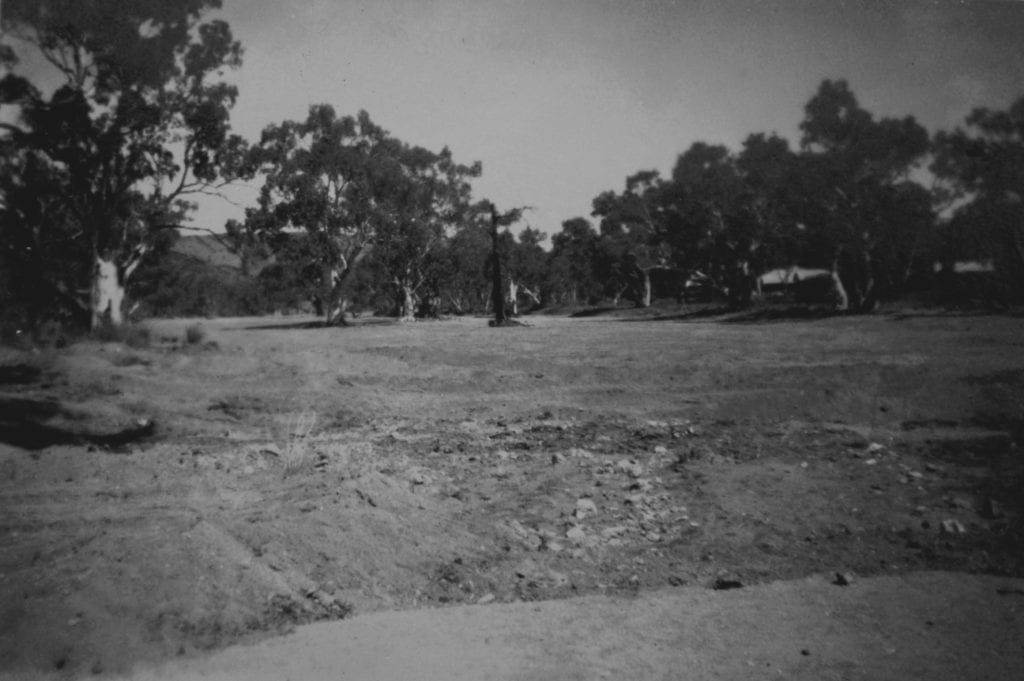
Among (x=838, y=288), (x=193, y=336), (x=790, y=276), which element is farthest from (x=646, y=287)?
(x=193, y=336)

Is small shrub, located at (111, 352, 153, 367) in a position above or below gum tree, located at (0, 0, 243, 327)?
below

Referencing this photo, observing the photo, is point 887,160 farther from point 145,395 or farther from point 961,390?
point 145,395

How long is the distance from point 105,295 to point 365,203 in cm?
1756

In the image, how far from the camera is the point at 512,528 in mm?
4559

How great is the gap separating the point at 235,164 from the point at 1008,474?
14.4 metres

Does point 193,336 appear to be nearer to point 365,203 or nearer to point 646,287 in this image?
point 365,203

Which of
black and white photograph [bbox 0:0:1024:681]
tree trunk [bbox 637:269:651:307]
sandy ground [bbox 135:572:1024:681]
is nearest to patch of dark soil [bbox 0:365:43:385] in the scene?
black and white photograph [bbox 0:0:1024:681]

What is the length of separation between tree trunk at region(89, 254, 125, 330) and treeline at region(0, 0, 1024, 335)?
4 centimetres

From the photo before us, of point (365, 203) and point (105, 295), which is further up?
point (365, 203)

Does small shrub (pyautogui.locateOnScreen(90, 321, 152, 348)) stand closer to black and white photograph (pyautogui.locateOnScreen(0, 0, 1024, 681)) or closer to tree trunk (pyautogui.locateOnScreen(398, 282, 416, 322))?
black and white photograph (pyautogui.locateOnScreen(0, 0, 1024, 681))

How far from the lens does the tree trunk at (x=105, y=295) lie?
426 inches

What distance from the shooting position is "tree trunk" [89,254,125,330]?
1082 cm

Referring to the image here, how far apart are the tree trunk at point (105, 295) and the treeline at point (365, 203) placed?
0.04 metres

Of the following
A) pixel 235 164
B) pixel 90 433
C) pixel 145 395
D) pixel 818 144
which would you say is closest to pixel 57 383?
pixel 145 395
